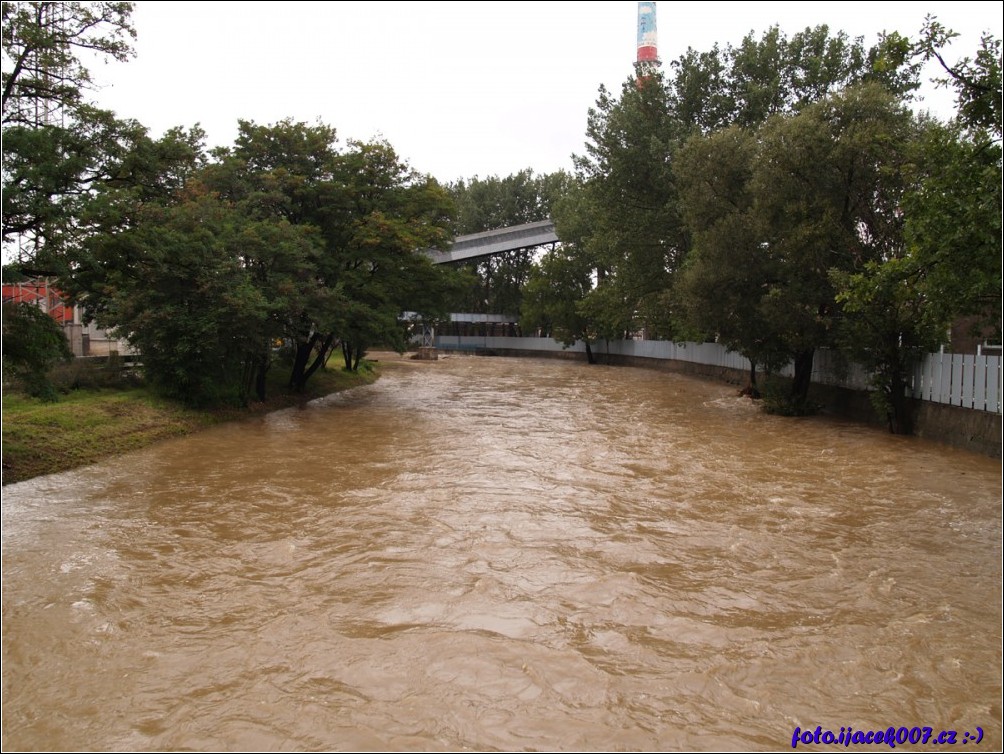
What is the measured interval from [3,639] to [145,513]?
142 inches

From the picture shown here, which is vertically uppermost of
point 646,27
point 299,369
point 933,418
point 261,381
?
point 646,27

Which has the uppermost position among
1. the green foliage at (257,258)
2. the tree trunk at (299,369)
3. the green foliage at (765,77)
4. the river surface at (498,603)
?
the green foliage at (765,77)

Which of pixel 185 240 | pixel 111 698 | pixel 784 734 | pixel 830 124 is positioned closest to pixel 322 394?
pixel 185 240

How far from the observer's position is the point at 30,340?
9.54 meters

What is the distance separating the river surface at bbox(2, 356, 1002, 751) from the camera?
423 centimetres

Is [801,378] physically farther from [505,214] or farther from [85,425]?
[505,214]

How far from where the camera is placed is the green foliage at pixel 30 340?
9.42 m

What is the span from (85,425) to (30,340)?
148 inches

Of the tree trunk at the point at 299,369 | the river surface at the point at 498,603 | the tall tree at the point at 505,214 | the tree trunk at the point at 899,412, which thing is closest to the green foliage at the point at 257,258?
the tree trunk at the point at 299,369

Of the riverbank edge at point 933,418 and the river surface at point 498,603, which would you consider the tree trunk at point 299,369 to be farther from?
the riverbank edge at point 933,418

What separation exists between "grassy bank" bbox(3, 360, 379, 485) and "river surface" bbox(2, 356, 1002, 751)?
701 mm

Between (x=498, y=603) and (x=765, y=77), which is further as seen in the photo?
(x=765, y=77)

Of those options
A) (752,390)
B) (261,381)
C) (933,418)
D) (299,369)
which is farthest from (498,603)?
(752,390)

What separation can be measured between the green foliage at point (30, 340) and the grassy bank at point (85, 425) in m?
1.59
